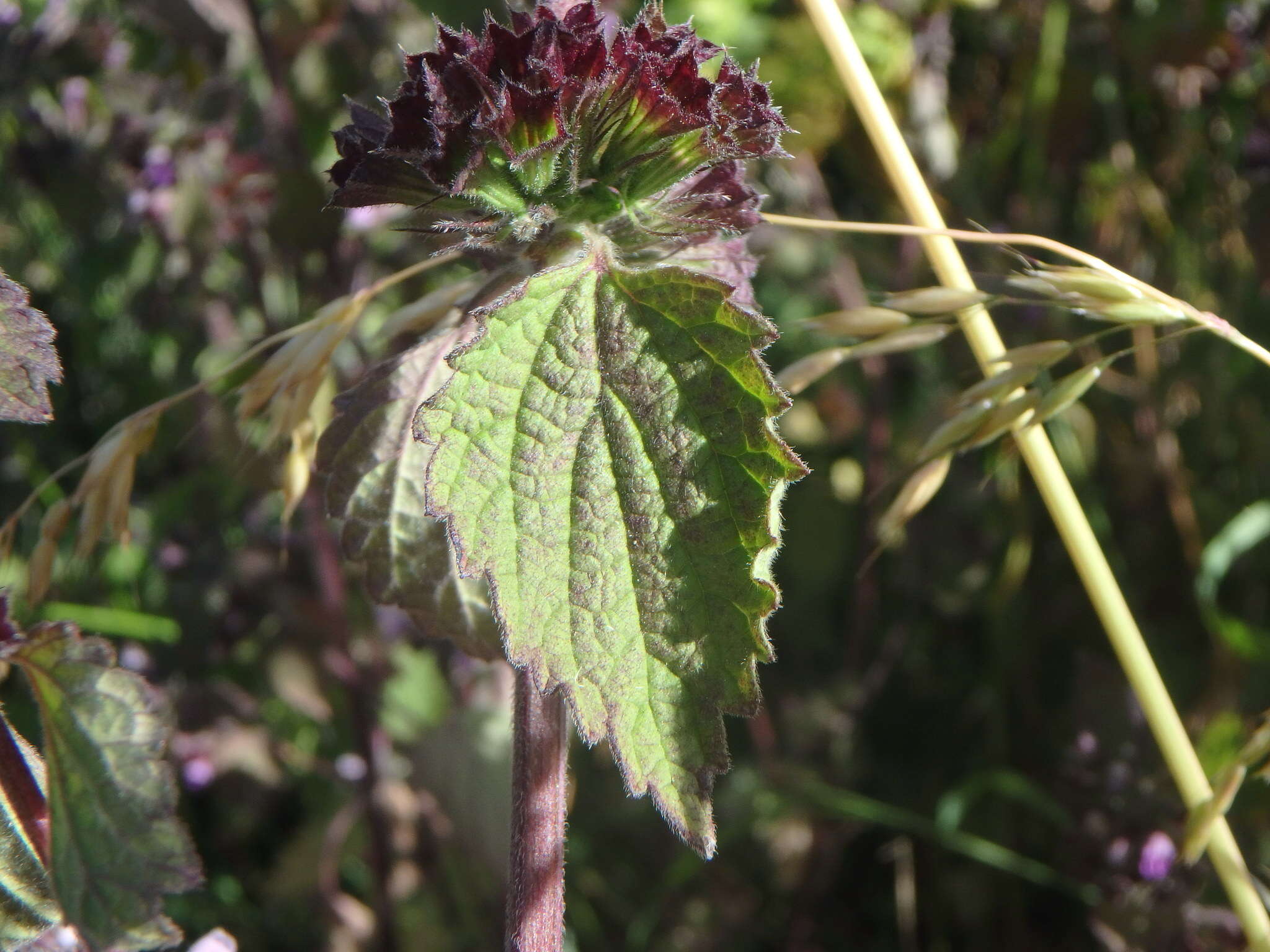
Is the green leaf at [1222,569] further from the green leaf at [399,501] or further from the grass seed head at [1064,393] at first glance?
the green leaf at [399,501]

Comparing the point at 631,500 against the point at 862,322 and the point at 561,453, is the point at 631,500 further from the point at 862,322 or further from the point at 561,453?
the point at 862,322

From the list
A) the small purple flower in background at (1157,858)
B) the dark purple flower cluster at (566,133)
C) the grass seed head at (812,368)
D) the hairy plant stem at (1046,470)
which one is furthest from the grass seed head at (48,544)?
the small purple flower in background at (1157,858)

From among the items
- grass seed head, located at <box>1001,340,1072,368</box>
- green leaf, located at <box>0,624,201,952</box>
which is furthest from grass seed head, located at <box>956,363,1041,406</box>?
green leaf, located at <box>0,624,201,952</box>

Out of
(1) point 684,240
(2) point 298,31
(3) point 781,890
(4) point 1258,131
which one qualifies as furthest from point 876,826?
A: (2) point 298,31

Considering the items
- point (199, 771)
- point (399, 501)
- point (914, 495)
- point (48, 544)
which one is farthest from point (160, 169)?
point (914, 495)

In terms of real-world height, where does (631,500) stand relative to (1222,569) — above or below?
above

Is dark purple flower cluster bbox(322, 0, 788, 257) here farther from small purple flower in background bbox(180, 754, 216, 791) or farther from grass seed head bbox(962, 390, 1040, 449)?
small purple flower in background bbox(180, 754, 216, 791)
